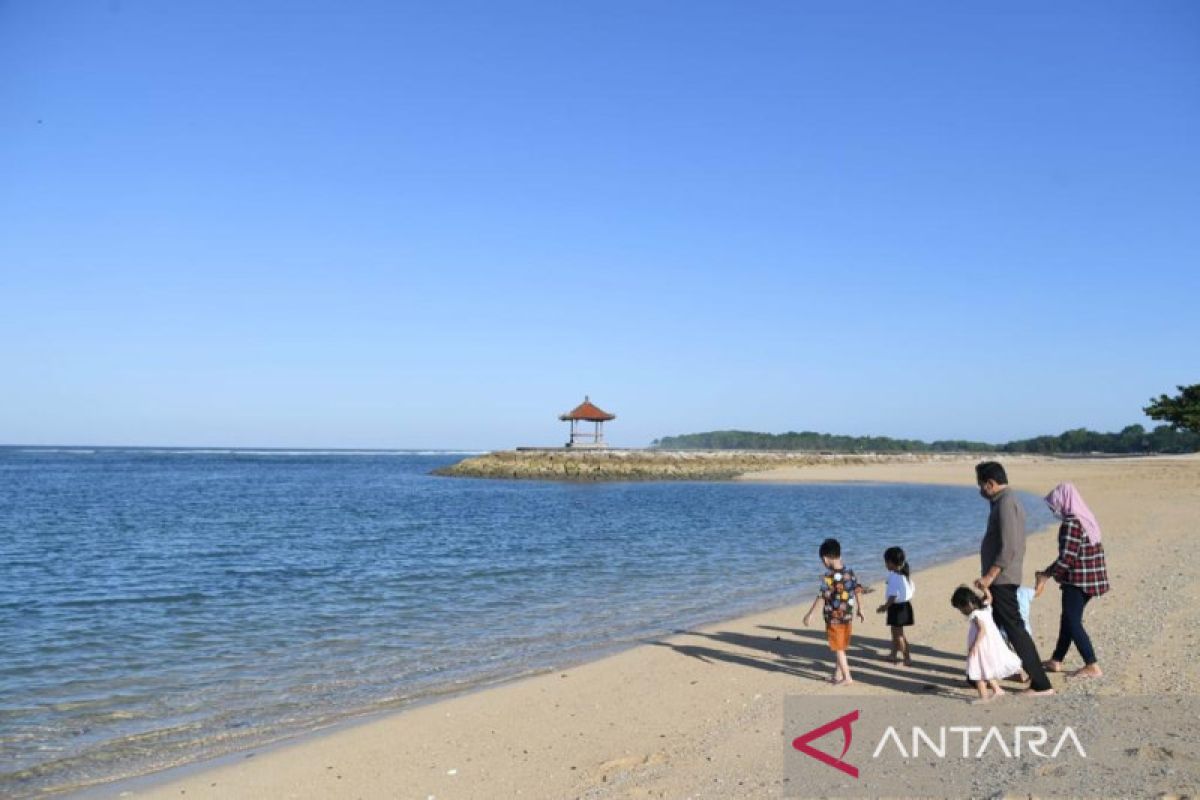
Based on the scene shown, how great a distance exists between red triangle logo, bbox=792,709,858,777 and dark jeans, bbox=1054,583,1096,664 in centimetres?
228

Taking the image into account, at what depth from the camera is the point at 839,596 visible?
26.2 feet

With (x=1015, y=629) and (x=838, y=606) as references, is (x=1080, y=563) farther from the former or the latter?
(x=838, y=606)

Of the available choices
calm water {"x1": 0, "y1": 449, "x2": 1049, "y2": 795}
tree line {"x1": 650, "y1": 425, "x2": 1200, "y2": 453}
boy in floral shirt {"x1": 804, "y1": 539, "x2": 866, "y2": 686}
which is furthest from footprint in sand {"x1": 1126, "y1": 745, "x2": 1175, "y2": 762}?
tree line {"x1": 650, "y1": 425, "x2": 1200, "y2": 453}

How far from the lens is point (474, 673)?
9.35 metres

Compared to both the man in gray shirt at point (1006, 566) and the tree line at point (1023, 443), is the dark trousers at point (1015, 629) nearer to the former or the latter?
the man in gray shirt at point (1006, 566)

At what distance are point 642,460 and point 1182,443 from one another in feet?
236

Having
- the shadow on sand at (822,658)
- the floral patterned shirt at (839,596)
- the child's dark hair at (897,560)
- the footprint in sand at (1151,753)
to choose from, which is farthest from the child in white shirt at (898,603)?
the footprint in sand at (1151,753)

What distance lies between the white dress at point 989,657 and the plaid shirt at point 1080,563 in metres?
0.92

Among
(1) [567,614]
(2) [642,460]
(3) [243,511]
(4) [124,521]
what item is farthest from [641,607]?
(2) [642,460]

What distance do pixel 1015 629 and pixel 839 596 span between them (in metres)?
1.49

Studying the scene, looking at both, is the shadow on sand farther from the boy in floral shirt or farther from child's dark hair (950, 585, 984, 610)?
child's dark hair (950, 585, 984, 610)

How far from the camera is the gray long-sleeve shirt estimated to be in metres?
7.13

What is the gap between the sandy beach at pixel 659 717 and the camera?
19.1ft

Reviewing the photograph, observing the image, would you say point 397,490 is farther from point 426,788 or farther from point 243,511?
point 426,788
